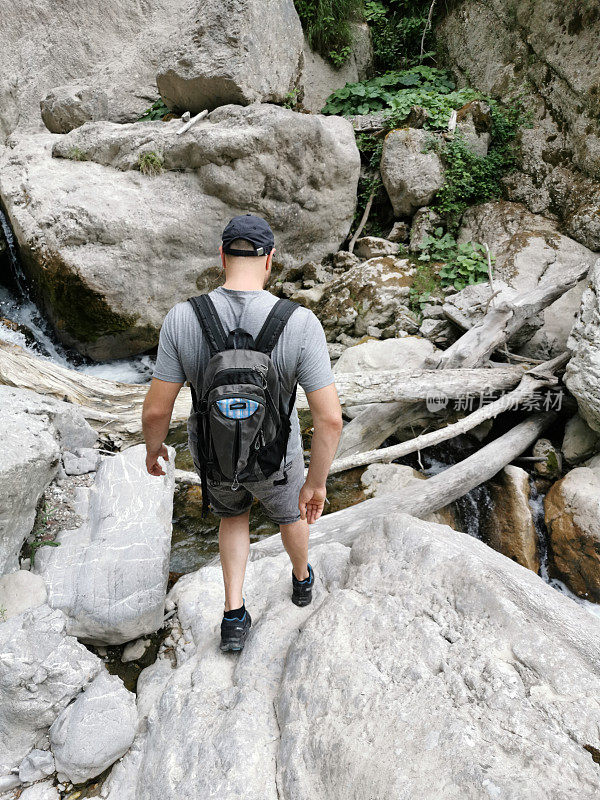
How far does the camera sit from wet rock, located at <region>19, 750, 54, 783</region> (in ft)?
6.94

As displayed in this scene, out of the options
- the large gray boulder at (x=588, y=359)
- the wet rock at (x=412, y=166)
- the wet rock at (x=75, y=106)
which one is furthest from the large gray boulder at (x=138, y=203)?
the large gray boulder at (x=588, y=359)

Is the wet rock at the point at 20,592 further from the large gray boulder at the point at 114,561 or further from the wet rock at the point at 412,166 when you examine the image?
the wet rock at the point at 412,166

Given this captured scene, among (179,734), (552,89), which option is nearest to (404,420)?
(179,734)

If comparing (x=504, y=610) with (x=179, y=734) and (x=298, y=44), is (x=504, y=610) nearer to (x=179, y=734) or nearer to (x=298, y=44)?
(x=179, y=734)

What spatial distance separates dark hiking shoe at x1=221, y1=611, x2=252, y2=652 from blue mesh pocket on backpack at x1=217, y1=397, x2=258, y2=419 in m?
1.32

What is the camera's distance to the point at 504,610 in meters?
2.09

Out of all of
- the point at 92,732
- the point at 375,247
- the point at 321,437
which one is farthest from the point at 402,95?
the point at 92,732

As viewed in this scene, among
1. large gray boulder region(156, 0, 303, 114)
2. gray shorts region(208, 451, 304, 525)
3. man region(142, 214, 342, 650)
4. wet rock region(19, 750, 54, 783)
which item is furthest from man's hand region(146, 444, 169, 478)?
large gray boulder region(156, 0, 303, 114)

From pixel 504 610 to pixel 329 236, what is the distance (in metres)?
7.04

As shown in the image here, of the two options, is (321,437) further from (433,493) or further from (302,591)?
(433,493)

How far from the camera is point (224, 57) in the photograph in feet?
22.3

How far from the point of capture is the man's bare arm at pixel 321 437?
1904 millimetres

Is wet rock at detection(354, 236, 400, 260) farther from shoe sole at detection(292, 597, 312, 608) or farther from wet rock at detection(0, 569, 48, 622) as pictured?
wet rock at detection(0, 569, 48, 622)

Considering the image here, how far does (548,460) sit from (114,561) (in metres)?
4.42
